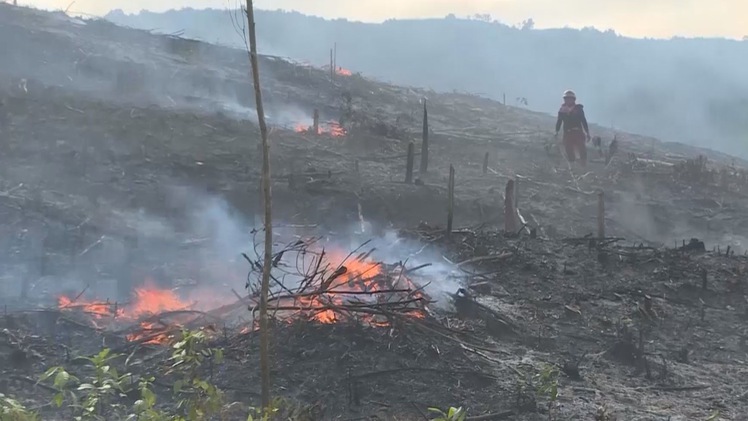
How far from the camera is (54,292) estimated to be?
22.7ft

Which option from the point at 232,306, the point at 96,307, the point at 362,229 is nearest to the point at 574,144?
the point at 362,229

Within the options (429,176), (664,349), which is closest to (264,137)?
(664,349)

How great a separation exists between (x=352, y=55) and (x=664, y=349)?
43.3 metres

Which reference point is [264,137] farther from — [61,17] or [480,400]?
[61,17]

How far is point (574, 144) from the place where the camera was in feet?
52.6

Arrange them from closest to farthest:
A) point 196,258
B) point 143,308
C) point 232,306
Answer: point 232,306 → point 143,308 → point 196,258

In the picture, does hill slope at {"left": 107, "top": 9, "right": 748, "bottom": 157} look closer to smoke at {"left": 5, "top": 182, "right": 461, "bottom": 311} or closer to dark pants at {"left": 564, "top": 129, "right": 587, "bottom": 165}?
dark pants at {"left": 564, "top": 129, "right": 587, "bottom": 165}

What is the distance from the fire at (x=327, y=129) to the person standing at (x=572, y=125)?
5.31 m

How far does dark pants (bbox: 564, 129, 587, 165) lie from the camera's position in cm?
1573

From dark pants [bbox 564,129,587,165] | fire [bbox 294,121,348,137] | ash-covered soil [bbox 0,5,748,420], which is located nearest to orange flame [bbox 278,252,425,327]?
ash-covered soil [bbox 0,5,748,420]

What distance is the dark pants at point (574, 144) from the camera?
51.6 feet

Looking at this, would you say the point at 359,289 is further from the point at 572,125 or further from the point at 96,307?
the point at 572,125

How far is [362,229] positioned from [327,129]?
733cm

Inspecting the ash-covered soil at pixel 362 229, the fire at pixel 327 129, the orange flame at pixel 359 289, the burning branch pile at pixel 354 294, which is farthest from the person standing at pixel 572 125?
the orange flame at pixel 359 289
